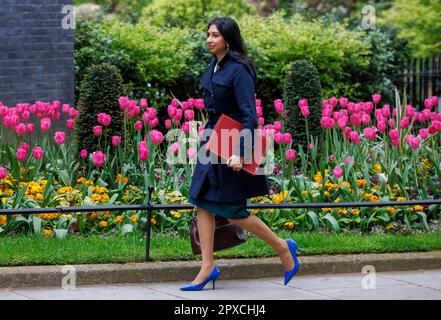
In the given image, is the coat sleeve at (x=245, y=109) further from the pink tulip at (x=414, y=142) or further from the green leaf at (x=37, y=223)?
the pink tulip at (x=414, y=142)

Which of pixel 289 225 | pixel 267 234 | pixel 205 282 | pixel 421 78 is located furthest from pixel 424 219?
pixel 421 78

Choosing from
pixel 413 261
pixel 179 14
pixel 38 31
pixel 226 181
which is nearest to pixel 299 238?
pixel 413 261

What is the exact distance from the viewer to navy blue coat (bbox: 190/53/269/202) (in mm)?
6656

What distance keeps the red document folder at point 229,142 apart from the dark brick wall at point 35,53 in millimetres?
5776

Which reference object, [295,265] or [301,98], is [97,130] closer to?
[301,98]

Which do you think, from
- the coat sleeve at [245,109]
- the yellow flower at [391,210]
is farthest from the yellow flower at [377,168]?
the coat sleeve at [245,109]

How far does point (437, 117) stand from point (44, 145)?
12.1 ft

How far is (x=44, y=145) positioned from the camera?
9.44 m

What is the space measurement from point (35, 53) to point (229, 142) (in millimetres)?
6066

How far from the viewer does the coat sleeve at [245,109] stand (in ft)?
21.6

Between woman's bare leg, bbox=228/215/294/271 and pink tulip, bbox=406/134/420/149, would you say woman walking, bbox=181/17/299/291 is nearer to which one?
woman's bare leg, bbox=228/215/294/271

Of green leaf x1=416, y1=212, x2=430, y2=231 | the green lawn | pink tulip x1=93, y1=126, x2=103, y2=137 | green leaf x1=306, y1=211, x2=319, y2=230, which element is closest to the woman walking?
the green lawn

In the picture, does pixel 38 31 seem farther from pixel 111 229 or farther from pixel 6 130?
pixel 111 229

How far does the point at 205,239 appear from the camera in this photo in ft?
22.5
